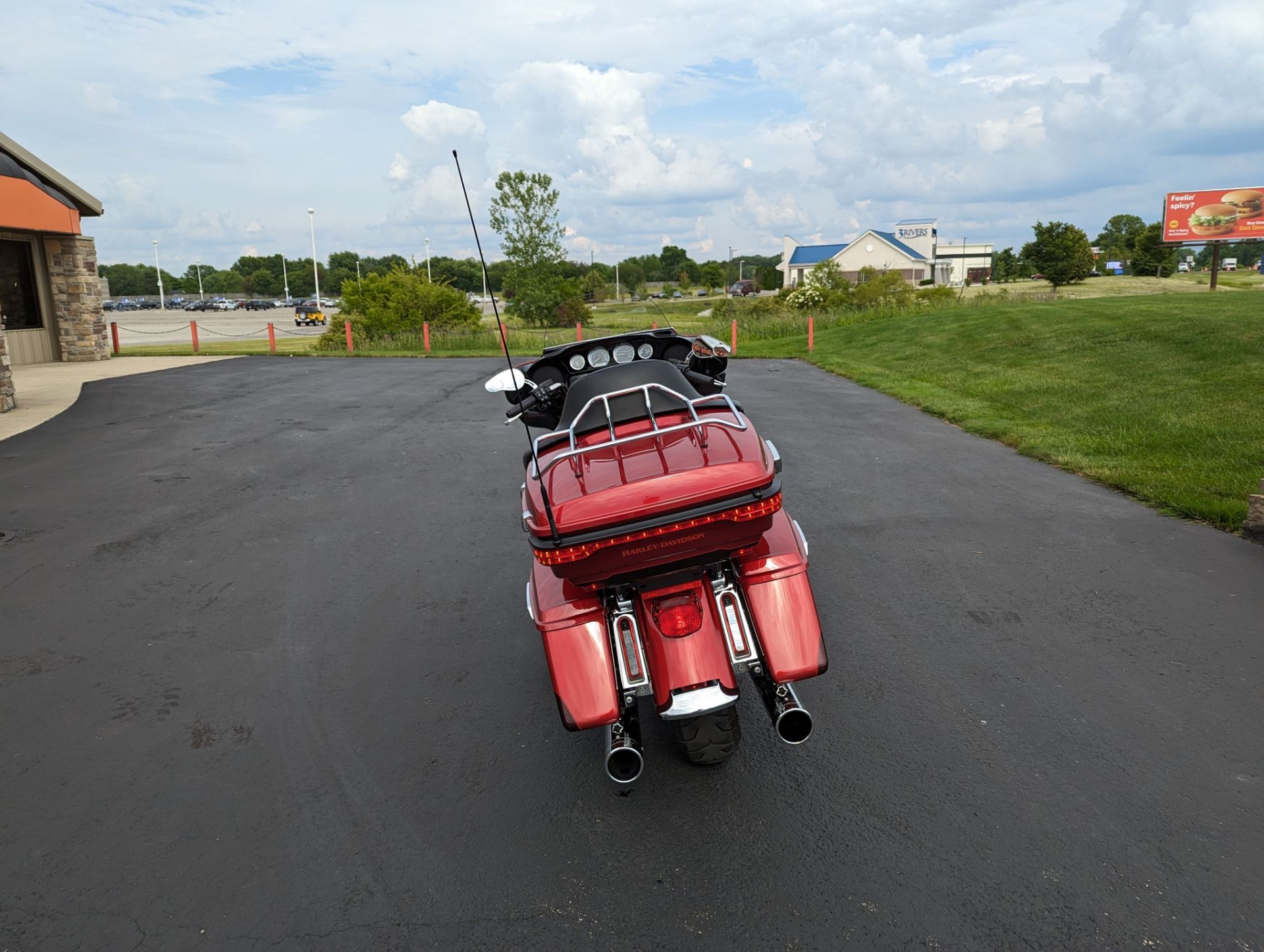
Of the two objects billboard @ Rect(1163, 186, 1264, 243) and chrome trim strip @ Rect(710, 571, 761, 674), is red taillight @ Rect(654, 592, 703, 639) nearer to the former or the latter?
chrome trim strip @ Rect(710, 571, 761, 674)

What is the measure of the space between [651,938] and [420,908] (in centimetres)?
80

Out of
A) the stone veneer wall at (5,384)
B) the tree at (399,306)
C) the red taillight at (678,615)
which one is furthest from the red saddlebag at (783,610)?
the tree at (399,306)

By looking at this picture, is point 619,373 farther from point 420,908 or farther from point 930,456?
point 930,456

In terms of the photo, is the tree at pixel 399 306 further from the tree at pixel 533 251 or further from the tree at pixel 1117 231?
the tree at pixel 1117 231

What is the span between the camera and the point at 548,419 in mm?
5074

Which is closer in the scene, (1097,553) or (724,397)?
(724,397)

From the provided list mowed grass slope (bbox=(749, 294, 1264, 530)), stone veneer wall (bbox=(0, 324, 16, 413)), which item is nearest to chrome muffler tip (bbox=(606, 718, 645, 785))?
mowed grass slope (bbox=(749, 294, 1264, 530))

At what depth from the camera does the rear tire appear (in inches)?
130

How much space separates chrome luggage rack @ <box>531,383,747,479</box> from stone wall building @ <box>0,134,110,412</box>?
70.9 ft

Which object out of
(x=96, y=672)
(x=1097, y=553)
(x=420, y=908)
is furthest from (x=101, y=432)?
(x=1097, y=553)

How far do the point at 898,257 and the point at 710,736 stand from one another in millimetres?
85896

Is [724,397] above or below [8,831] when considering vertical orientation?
above

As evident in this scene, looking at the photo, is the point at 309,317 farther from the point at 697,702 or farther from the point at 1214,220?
the point at 697,702

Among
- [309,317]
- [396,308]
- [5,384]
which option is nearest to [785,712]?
[5,384]
